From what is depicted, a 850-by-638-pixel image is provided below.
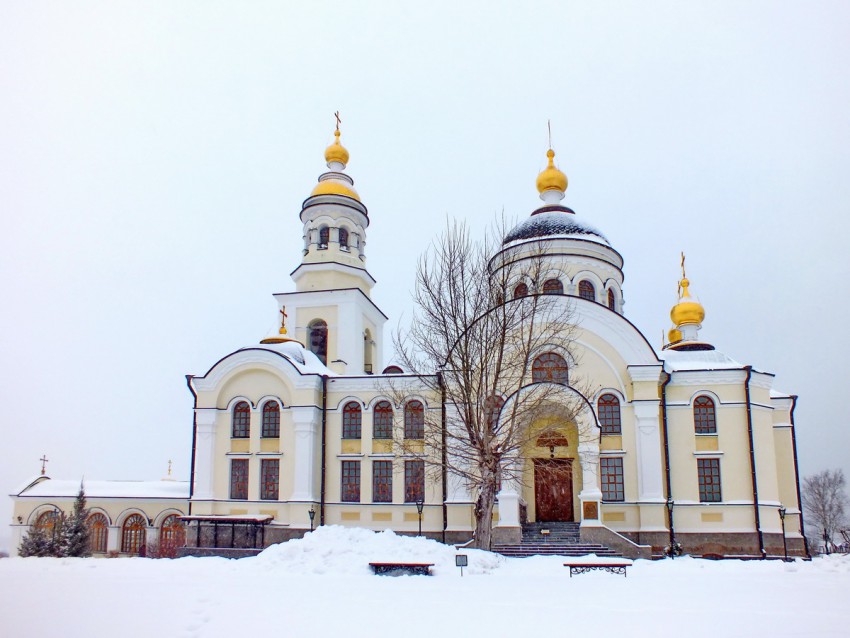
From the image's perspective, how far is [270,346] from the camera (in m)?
25.4

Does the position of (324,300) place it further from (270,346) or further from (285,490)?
(285,490)

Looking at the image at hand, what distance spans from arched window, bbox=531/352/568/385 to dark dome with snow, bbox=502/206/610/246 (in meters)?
5.61

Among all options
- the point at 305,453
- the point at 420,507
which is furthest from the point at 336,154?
the point at 420,507

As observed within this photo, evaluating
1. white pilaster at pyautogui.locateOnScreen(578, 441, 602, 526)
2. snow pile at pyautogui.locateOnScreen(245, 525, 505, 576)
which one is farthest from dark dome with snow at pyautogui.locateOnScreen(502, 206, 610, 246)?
snow pile at pyautogui.locateOnScreen(245, 525, 505, 576)

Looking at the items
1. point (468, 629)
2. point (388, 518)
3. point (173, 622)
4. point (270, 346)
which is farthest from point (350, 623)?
point (270, 346)

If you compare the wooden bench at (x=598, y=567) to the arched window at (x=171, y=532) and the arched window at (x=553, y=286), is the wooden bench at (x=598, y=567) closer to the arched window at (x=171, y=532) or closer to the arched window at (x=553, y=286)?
the arched window at (x=553, y=286)

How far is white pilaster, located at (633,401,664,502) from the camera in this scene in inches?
869

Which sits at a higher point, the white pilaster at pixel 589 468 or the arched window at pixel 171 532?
the white pilaster at pixel 589 468

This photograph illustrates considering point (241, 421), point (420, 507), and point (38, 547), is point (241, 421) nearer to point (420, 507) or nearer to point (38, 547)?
point (38, 547)

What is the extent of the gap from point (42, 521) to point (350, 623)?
925 inches

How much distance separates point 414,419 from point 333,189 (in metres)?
10.4

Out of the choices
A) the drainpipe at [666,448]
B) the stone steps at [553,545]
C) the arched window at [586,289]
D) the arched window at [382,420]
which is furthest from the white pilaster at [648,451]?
the arched window at [382,420]

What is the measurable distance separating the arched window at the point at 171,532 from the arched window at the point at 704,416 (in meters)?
17.8

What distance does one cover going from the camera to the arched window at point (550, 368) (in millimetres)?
23156
